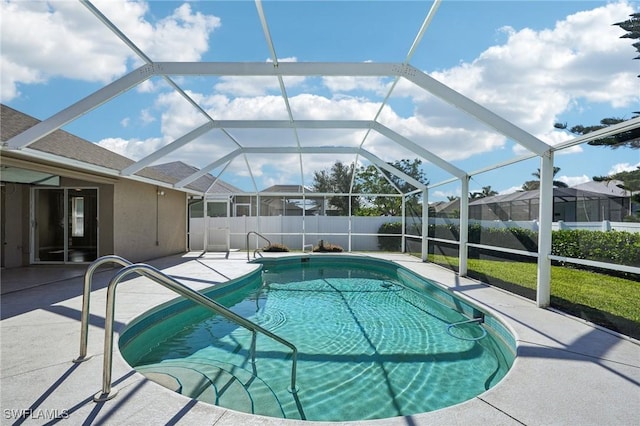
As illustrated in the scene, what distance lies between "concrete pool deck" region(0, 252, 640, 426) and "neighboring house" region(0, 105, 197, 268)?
12.1 ft

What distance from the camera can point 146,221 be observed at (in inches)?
455

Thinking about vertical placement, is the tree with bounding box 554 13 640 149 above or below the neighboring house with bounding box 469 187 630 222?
above

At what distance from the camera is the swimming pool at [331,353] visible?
3.29 m

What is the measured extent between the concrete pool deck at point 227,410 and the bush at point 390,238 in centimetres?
1008

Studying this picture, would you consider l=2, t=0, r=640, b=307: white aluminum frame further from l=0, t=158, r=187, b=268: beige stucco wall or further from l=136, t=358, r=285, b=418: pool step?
l=136, t=358, r=285, b=418: pool step

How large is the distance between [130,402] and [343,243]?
13410mm

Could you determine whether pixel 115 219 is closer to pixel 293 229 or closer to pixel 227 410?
pixel 293 229

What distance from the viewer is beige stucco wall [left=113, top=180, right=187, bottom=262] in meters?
10.2

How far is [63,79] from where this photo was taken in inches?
265

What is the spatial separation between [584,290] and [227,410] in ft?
21.7

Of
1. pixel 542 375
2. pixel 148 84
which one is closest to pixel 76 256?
pixel 148 84

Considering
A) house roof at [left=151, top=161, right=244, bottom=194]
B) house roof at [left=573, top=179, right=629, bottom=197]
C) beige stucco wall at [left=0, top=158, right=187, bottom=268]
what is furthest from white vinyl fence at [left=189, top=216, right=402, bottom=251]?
house roof at [left=573, top=179, right=629, bottom=197]

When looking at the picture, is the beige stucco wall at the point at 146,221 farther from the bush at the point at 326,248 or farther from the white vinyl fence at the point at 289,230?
the bush at the point at 326,248

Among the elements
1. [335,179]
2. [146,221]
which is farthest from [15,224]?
[335,179]
